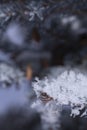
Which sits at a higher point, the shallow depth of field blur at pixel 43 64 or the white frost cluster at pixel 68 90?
the shallow depth of field blur at pixel 43 64

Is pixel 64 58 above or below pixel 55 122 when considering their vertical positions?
above

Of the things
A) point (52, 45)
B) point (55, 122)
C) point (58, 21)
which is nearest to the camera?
point (55, 122)

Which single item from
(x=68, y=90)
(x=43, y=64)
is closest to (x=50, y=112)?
(x=68, y=90)

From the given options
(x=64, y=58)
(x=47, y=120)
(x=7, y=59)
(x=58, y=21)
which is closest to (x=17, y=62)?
(x=7, y=59)

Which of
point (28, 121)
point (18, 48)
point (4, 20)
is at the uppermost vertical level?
point (18, 48)

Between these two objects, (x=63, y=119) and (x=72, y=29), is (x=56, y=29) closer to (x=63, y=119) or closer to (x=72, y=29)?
(x=72, y=29)

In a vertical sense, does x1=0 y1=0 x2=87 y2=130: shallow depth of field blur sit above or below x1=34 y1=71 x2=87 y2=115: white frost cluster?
above

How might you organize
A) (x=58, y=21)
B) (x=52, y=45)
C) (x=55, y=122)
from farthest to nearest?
(x=52, y=45), (x=58, y=21), (x=55, y=122)
